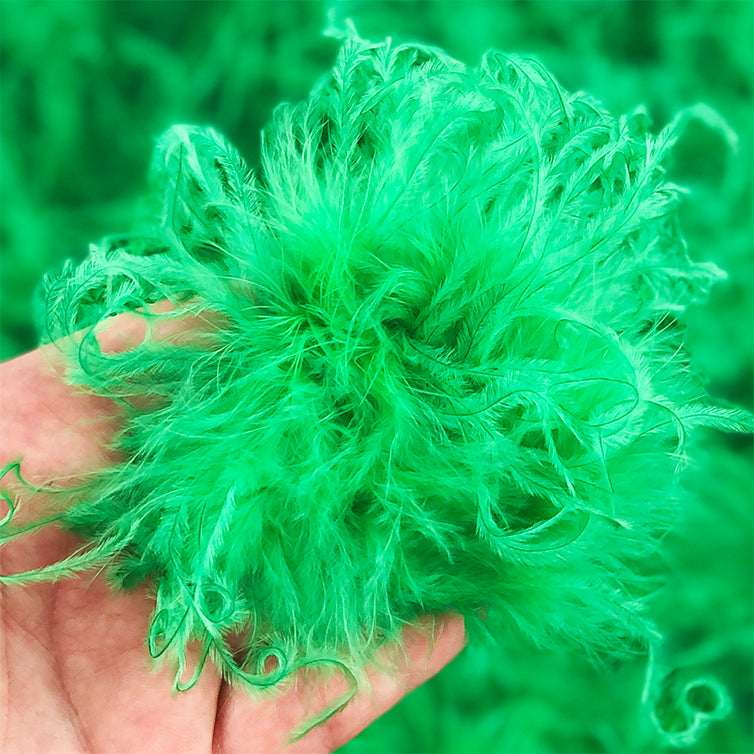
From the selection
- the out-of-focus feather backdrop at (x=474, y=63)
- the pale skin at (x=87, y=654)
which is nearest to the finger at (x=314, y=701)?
the pale skin at (x=87, y=654)

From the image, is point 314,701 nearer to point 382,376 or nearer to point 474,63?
point 382,376

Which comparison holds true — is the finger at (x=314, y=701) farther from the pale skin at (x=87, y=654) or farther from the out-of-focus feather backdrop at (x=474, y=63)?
the out-of-focus feather backdrop at (x=474, y=63)

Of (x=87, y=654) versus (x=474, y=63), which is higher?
(x=474, y=63)

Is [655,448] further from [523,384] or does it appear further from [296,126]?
[296,126]

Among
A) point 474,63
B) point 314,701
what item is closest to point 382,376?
point 314,701

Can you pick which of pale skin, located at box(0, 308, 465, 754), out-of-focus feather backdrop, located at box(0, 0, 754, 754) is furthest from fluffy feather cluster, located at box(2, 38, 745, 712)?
out-of-focus feather backdrop, located at box(0, 0, 754, 754)

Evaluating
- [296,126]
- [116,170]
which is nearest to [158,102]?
[116,170]
